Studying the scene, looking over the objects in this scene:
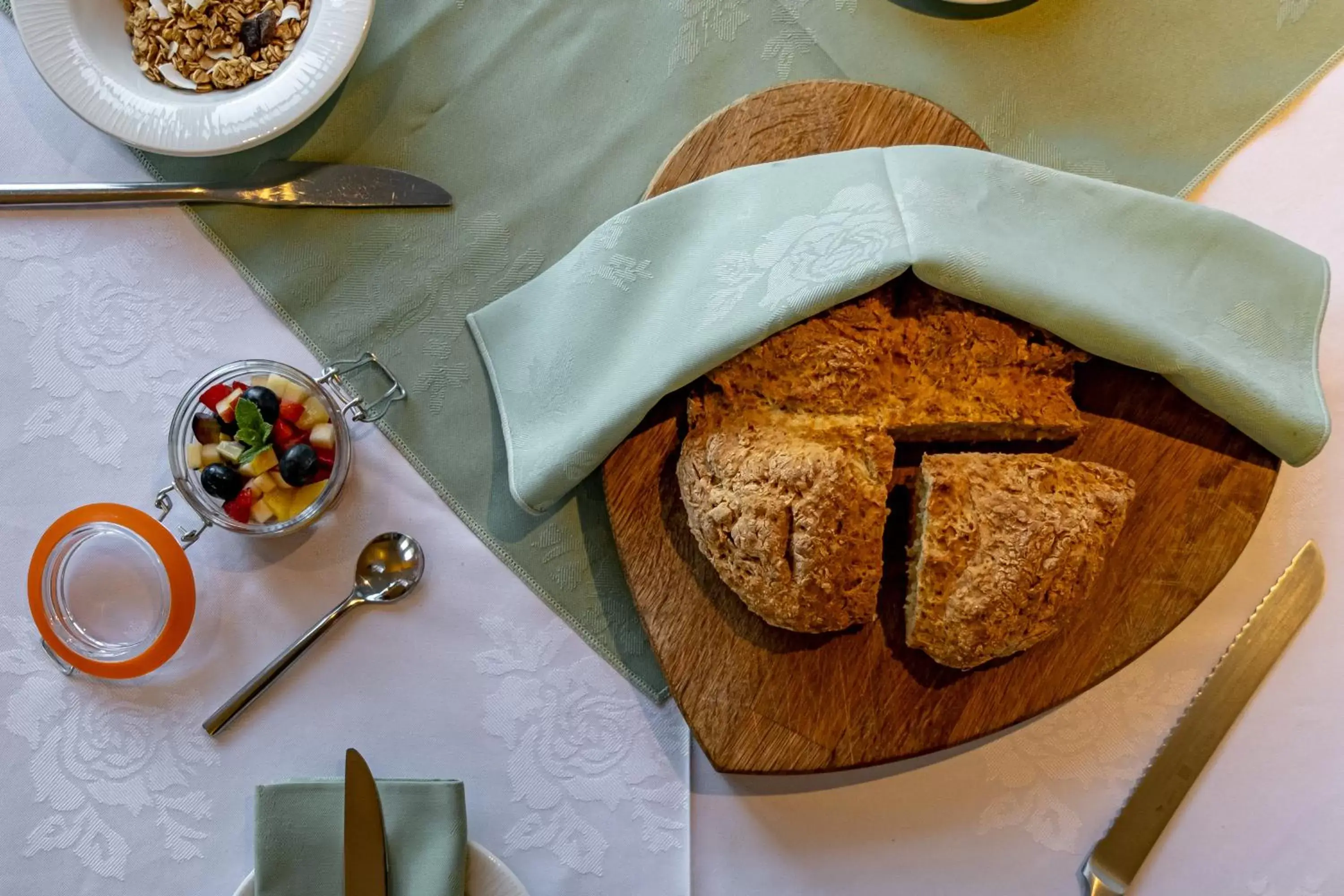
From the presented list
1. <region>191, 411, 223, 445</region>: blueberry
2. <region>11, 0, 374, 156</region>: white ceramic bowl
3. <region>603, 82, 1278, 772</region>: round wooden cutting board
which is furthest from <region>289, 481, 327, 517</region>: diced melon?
<region>11, 0, 374, 156</region>: white ceramic bowl

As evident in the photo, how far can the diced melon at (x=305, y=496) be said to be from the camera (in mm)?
1907

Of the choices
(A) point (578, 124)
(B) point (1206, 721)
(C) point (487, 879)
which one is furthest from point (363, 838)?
(B) point (1206, 721)

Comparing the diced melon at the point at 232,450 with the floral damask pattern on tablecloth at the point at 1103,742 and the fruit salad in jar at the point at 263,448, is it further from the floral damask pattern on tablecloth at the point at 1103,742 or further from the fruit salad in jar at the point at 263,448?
the floral damask pattern on tablecloth at the point at 1103,742

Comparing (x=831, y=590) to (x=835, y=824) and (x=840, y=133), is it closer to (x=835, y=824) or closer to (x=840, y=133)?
(x=835, y=824)

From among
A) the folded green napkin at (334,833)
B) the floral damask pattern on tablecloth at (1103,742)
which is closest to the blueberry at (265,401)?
the folded green napkin at (334,833)

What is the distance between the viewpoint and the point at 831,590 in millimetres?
1699

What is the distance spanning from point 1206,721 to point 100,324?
2694 mm

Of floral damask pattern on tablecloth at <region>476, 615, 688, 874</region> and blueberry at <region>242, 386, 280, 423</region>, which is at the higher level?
blueberry at <region>242, 386, 280, 423</region>

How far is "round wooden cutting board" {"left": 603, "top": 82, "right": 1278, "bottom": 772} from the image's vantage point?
6.14 ft

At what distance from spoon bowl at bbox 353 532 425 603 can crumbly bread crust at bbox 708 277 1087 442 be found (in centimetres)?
81

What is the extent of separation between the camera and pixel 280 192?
2.02 meters

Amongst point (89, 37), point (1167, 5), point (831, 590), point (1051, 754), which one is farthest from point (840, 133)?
point (89, 37)

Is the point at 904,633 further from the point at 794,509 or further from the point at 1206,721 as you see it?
the point at 1206,721

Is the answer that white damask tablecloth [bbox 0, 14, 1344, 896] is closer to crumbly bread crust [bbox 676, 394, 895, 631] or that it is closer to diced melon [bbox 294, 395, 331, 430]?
diced melon [bbox 294, 395, 331, 430]
